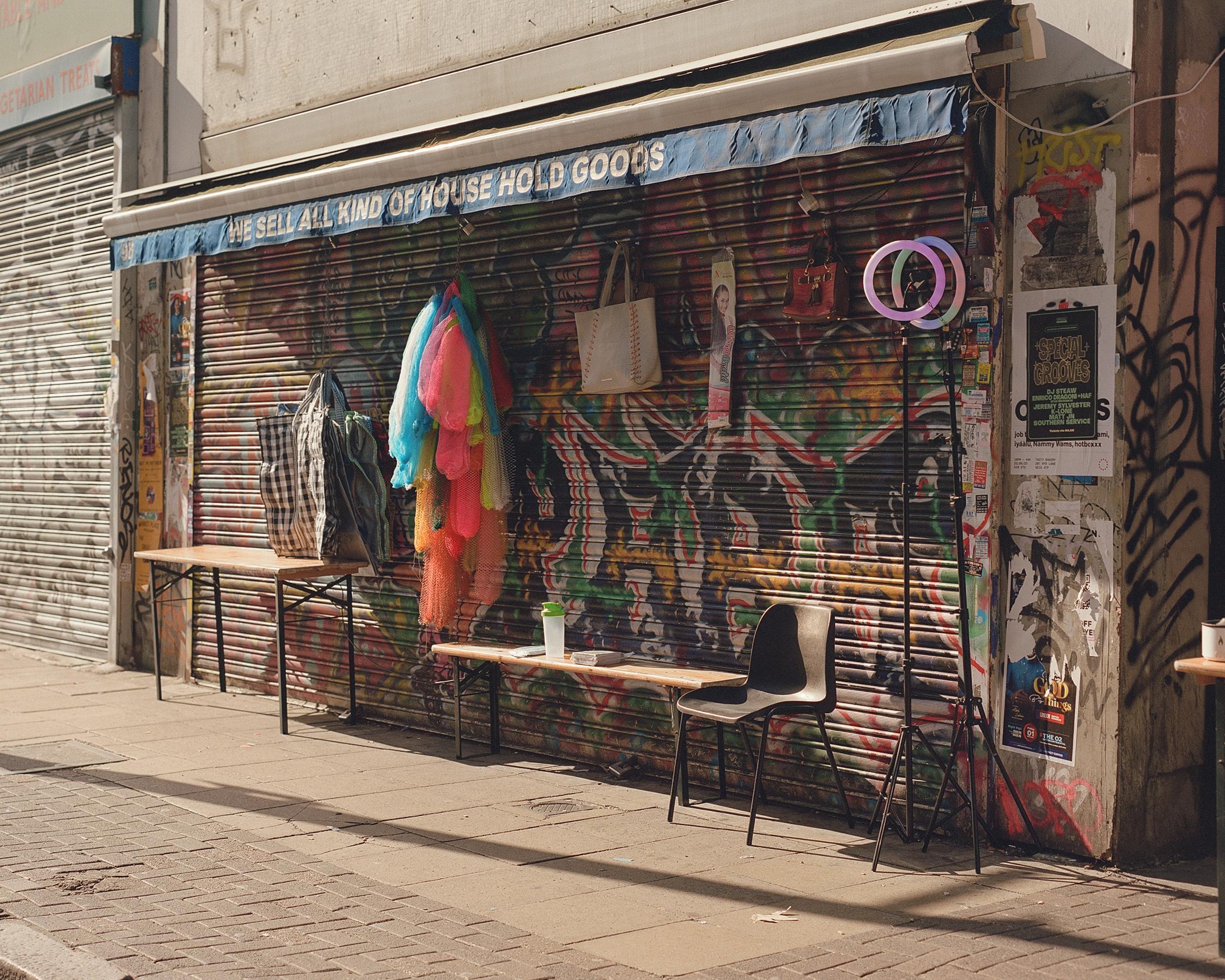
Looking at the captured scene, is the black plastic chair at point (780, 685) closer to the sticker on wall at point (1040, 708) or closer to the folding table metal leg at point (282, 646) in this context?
the sticker on wall at point (1040, 708)

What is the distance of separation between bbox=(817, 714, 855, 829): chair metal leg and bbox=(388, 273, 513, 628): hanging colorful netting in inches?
103

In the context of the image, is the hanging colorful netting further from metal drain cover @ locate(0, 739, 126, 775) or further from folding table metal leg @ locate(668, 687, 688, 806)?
metal drain cover @ locate(0, 739, 126, 775)

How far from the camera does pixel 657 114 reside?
6.98 meters

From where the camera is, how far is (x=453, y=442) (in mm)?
8375

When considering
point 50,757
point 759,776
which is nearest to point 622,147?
point 759,776

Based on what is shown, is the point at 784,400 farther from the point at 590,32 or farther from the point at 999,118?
the point at 590,32

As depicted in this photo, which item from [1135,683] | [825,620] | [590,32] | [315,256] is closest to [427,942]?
[825,620]

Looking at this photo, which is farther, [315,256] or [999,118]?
[315,256]

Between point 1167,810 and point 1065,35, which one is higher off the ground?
point 1065,35

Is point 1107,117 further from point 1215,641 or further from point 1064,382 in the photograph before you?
point 1215,641

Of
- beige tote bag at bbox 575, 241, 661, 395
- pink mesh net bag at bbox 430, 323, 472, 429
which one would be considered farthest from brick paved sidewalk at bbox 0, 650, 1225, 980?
beige tote bag at bbox 575, 241, 661, 395

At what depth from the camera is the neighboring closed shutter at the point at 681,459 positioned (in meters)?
6.73

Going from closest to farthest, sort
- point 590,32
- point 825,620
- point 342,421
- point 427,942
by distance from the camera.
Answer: point 427,942
point 825,620
point 590,32
point 342,421

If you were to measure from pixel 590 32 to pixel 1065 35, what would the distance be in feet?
10.1
